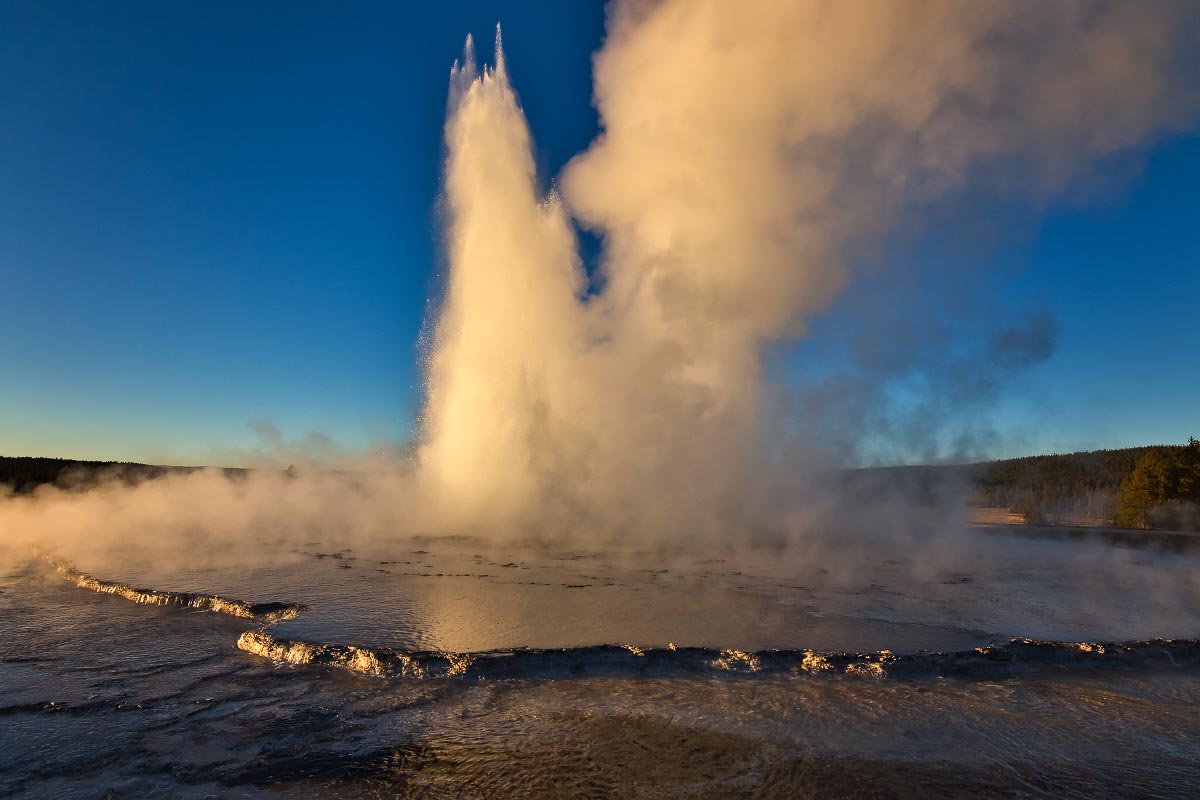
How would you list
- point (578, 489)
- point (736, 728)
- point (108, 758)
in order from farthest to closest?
point (578, 489), point (736, 728), point (108, 758)

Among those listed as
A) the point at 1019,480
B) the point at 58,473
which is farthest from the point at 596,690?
the point at 1019,480

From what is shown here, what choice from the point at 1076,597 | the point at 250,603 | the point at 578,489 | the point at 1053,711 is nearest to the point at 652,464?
the point at 578,489

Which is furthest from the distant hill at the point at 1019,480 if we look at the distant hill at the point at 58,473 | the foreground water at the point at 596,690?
the foreground water at the point at 596,690

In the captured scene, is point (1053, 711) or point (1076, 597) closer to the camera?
point (1053, 711)

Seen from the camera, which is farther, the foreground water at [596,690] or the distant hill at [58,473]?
the distant hill at [58,473]

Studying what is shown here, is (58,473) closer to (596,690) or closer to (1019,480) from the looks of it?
(596,690)

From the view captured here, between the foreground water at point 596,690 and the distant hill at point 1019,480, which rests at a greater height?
the distant hill at point 1019,480

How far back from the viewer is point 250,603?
703 centimetres

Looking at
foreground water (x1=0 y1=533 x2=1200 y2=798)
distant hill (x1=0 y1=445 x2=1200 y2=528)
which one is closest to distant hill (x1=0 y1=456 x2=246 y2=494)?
distant hill (x1=0 y1=445 x2=1200 y2=528)

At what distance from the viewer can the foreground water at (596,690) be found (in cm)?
353

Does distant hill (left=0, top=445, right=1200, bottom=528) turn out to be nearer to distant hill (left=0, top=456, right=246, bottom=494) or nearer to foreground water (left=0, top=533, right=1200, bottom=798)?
distant hill (left=0, top=456, right=246, bottom=494)

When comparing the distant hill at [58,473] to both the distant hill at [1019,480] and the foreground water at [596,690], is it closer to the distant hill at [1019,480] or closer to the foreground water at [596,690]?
the distant hill at [1019,480]

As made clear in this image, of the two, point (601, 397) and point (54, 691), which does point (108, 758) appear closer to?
point (54, 691)

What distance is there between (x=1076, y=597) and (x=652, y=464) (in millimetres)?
8461
